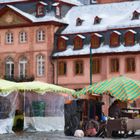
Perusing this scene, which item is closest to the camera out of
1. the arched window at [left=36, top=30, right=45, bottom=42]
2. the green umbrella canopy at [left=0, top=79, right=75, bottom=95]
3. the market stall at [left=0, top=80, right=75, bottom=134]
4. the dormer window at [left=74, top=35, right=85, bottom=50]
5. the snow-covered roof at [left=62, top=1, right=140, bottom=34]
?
the green umbrella canopy at [left=0, top=79, right=75, bottom=95]

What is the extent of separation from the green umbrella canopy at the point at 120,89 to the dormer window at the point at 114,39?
107 feet

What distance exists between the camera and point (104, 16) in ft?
210

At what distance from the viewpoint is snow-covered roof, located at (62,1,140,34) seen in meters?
61.8

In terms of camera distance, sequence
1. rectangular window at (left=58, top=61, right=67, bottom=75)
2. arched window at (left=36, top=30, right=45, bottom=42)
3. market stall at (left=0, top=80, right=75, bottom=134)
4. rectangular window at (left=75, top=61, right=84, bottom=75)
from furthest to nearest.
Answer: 1. arched window at (left=36, top=30, right=45, bottom=42)
2. rectangular window at (left=58, top=61, right=67, bottom=75)
3. rectangular window at (left=75, top=61, right=84, bottom=75)
4. market stall at (left=0, top=80, right=75, bottom=134)

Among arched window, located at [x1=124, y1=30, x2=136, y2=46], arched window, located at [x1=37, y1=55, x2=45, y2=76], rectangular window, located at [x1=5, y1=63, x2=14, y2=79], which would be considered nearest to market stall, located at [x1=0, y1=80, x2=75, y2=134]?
arched window, located at [x1=124, y1=30, x2=136, y2=46]

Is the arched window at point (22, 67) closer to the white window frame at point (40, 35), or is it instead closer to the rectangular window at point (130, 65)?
the white window frame at point (40, 35)

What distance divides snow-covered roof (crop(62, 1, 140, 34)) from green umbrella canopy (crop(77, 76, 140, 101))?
32.6 meters

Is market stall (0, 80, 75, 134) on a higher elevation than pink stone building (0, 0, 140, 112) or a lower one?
lower

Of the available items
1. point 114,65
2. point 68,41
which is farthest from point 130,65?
point 68,41

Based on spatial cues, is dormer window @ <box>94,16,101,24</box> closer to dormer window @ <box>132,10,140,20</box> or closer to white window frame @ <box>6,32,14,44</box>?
dormer window @ <box>132,10,140,20</box>

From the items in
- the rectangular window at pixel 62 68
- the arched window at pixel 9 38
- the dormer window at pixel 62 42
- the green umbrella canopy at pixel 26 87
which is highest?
the arched window at pixel 9 38

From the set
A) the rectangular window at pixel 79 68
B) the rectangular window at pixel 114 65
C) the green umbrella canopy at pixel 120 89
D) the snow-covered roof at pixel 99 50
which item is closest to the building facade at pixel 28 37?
the snow-covered roof at pixel 99 50

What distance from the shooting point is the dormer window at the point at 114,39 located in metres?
A: 60.8

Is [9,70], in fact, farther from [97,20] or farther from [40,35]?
[97,20]
